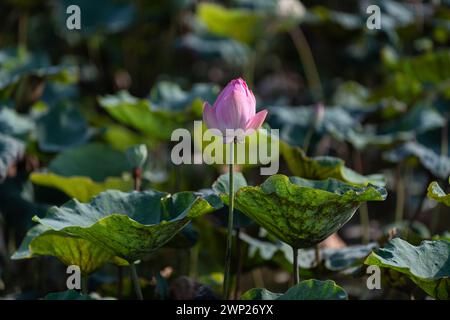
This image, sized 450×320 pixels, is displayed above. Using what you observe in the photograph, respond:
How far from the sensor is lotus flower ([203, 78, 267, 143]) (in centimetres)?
114

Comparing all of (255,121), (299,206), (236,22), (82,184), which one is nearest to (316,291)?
(299,206)

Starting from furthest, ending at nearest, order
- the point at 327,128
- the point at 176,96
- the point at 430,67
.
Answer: the point at 430,67
the point at 176,96
the point at 327,128

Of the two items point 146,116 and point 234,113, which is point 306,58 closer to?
point 146,116

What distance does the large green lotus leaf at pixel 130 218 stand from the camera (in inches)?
46.0

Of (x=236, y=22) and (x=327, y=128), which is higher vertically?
(x=236, y=22)

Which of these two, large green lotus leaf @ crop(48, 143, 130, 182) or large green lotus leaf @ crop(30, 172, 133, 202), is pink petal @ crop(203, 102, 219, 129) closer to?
large green lotus leaf @ crop(30, 172, 133, 202)

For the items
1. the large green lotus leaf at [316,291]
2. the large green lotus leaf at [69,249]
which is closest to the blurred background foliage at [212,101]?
the large green lotus leaf at [69,249]

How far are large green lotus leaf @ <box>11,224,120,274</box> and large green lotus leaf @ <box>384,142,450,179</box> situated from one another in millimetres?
795

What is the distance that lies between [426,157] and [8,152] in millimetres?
946

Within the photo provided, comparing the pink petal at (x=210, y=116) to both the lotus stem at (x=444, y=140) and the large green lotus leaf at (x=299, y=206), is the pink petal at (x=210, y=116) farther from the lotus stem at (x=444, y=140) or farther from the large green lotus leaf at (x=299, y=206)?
the lotus stem at (x=444, y=140)

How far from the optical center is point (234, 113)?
3.76ft

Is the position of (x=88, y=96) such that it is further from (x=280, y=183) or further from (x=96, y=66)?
(x=280, y=183)

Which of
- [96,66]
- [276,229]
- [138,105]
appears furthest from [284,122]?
[96,66]

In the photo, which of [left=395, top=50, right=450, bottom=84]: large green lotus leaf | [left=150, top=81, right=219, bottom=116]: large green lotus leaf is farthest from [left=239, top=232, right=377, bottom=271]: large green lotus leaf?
[left=395, top=50, right=450, bottom=84]: large green lotus leaf
